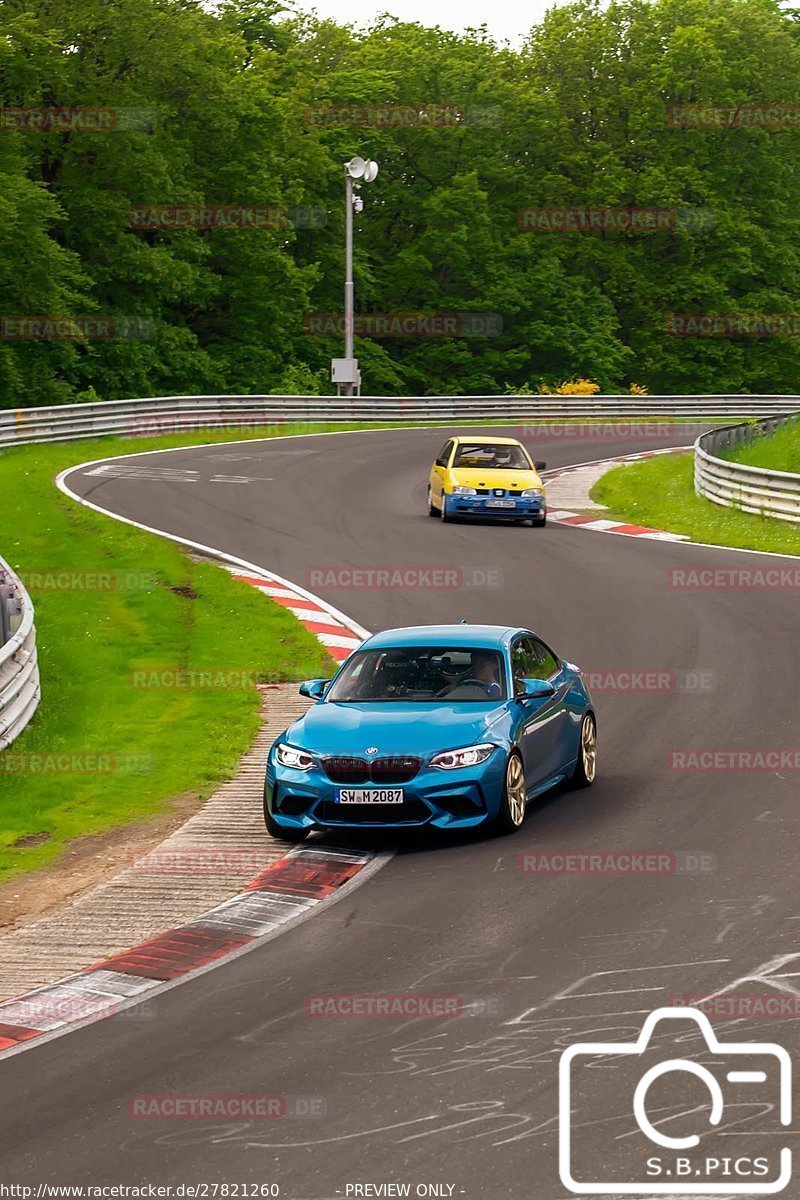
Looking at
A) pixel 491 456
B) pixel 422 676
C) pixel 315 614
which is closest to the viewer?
pixel 422 676

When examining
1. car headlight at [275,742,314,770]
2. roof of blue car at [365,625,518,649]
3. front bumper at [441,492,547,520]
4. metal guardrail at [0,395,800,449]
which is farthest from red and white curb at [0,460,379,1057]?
metal guardrail at [0,395,800,449]

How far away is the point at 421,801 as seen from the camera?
12.3 meters

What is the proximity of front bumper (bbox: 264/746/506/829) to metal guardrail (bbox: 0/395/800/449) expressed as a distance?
27.9m

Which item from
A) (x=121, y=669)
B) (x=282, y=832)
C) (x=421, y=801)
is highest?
(x=421, y=801)

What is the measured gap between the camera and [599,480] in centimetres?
3891

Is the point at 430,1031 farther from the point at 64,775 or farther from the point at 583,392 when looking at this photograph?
the point at 583,392

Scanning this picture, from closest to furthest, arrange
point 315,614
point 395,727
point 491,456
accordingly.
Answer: point 395,727 → point 315,614 → point 491,456

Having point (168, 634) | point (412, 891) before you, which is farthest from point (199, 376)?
point (412, 891)

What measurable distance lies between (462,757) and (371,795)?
0.70 m

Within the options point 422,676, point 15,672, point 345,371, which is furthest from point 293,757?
point 345,371

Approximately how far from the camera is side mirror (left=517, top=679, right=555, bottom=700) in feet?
43.8

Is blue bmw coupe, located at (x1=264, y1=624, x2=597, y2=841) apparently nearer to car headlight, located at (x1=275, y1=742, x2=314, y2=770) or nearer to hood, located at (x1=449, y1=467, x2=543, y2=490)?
car headlight, located at (x1=275, y1=742, x2=314, y2=770)

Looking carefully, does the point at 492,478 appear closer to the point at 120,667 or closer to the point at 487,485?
the point at 487,485

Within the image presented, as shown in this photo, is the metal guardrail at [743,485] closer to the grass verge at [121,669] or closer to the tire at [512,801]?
the grass verge at [121,669]
